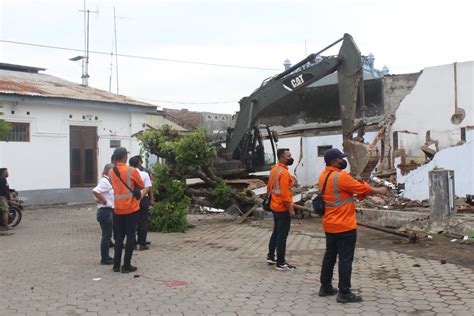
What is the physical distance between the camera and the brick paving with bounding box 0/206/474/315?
5.15 metres

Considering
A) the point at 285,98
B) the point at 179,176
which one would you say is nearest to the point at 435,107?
the point at 285,98

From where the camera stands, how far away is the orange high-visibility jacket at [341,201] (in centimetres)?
526

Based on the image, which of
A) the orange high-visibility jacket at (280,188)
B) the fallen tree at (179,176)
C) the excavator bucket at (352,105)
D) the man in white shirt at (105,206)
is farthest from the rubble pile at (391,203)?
the man in white shirt at (105,206)

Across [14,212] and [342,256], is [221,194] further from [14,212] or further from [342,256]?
[342,256]

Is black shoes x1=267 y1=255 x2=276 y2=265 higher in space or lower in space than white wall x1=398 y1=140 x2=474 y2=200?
lower

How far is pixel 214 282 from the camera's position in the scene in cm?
632

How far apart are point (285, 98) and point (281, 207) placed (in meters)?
7.23

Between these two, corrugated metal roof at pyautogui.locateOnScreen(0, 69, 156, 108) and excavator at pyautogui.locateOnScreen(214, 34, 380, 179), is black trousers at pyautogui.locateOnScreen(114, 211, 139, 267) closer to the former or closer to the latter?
excavator at pyautogui.locateOnScreen(214, 34, 380, 179)

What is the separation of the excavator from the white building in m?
8.61

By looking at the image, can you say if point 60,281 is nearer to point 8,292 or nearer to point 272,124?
point 8,292

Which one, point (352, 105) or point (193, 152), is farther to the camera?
point (193, 152)

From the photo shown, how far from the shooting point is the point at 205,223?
43.6 ft

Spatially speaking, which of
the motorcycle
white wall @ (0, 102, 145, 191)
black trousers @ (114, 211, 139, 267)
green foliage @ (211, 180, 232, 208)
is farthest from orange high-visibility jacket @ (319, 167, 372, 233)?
white wall @ (0, 102, 145, 191)

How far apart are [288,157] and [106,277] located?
3.02 m
